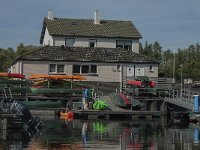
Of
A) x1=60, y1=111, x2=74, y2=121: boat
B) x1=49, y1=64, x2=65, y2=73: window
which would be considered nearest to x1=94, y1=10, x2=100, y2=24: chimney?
x1=49, y1=64, x2=65, y2=73: window

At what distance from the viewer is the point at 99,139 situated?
2814cm

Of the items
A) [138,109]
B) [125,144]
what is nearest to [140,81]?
[138,109]

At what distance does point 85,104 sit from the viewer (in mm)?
46688

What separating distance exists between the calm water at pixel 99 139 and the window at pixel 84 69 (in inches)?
978

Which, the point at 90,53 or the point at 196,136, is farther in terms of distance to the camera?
the point at 90,53

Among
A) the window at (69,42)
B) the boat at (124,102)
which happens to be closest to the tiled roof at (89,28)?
the window at (69,42)

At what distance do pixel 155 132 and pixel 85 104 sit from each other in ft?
46.5

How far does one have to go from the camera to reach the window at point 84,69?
60503mm

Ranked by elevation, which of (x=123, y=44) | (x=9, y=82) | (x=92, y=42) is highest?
(x=92, y=42)

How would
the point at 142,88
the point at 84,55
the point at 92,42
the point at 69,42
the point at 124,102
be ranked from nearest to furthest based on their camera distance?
the point at 124,102 < the point at 142,88 < the point at 84,55 < the point at 69,42 < the point at 92,42

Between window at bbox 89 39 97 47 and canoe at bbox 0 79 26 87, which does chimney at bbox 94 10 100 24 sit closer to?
window at bbox 89 39 97 47

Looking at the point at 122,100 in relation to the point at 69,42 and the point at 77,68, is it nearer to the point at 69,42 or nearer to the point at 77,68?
the point at 77,68

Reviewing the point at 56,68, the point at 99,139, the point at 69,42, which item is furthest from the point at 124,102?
the point at 69,42

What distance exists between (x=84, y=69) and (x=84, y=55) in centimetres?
187
